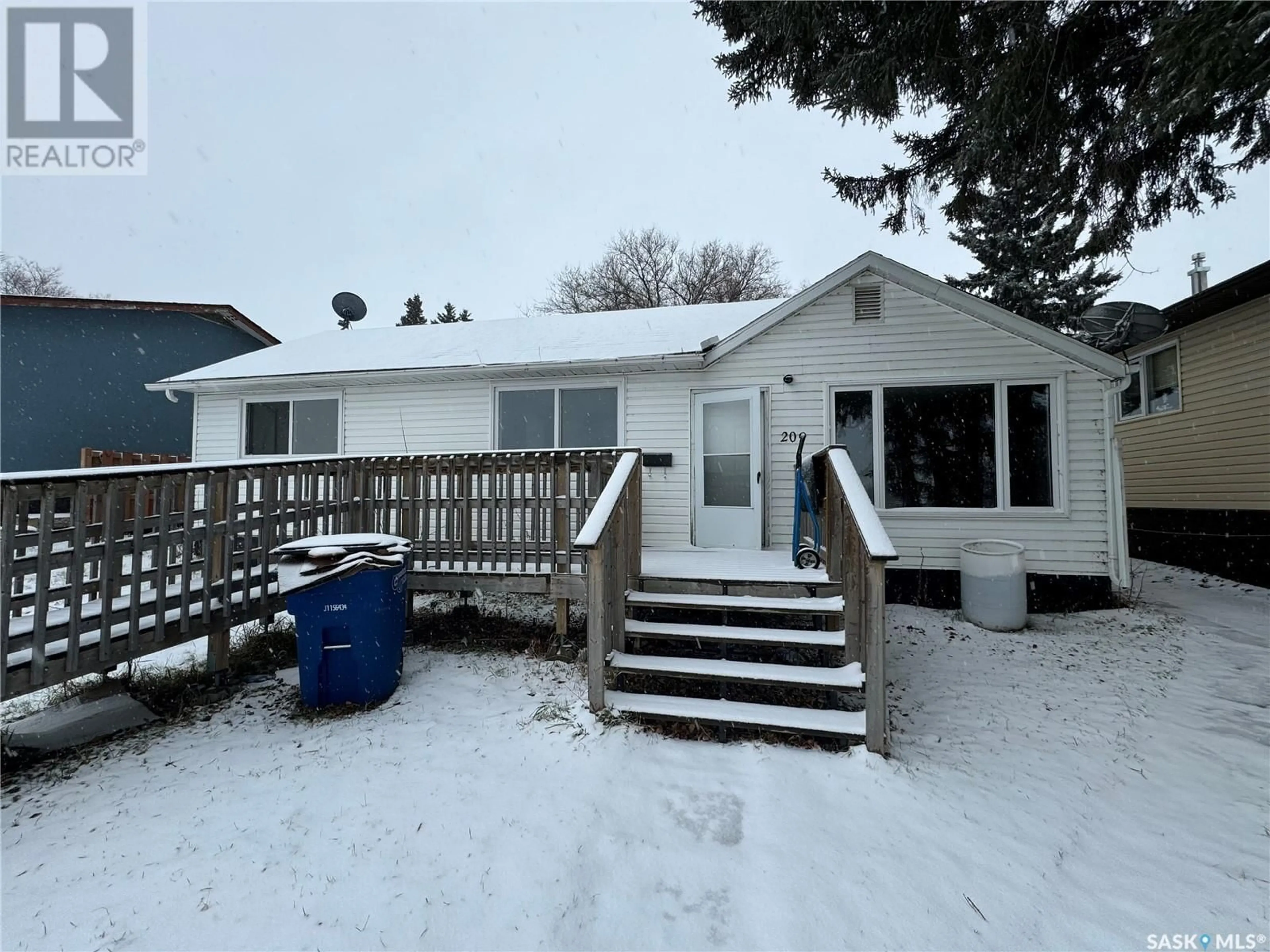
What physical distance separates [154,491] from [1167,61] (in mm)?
7707

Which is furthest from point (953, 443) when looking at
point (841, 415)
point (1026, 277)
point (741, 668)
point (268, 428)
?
point (1026, 277)

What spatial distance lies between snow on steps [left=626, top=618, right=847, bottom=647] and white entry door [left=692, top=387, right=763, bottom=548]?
258cm

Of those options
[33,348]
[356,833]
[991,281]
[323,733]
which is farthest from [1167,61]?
[33,348]

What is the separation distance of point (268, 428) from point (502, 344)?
12.9ft

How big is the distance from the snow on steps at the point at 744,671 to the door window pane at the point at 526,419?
413cm

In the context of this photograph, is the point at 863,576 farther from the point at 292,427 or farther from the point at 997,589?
the point at 292,427

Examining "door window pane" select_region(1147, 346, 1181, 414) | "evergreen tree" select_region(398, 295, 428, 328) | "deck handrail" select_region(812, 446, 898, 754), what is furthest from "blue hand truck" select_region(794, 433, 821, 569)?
"evergreen tree" select_region(398, 295, 428, 328)

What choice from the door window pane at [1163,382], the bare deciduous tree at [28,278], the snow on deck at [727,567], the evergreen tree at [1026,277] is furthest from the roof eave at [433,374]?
the bare deciduous tree at [28,278]

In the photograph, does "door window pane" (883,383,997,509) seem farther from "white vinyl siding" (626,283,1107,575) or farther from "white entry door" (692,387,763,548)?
"white entry door" (692,387,763,548)

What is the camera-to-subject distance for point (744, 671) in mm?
3486

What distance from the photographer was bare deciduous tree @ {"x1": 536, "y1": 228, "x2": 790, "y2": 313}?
23875mm

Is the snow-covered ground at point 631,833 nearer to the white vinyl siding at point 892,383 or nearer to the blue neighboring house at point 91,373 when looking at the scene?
the white vinyl siding at point 892,383

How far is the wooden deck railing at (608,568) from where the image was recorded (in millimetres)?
3447

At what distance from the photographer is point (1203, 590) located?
7250 mm
